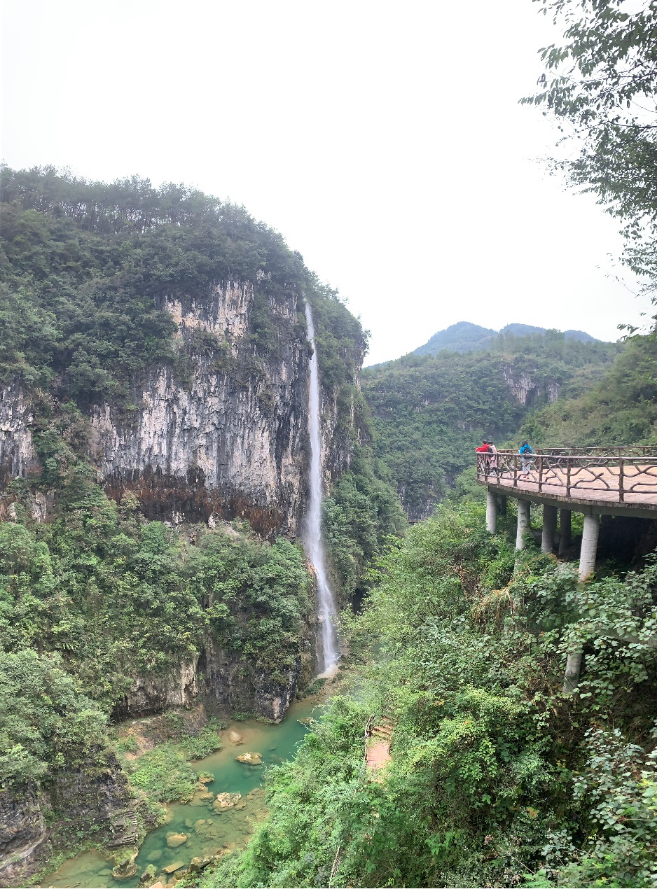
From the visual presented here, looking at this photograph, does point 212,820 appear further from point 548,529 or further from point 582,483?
point 582,483

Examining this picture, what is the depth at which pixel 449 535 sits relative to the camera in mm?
10414

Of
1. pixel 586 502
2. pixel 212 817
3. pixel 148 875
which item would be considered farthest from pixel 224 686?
pixel 586 502

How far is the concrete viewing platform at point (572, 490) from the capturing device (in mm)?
5391

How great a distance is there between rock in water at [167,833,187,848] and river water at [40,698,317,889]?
0.28ft

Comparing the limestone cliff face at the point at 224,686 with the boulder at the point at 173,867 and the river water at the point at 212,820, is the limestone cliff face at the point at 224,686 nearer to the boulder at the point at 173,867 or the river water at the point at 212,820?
the river water at the point at 212,820

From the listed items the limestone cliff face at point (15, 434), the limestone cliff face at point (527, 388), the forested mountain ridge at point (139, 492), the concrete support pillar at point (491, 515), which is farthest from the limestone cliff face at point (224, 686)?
the limestone cliff face at point (527, 388)

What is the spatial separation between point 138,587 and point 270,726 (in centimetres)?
729

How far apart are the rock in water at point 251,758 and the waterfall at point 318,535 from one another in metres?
6.51

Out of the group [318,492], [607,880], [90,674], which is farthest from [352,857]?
[318,492]

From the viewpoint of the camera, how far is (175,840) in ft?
40.4

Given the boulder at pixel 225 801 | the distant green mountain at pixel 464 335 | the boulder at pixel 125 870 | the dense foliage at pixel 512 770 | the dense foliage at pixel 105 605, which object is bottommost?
the boulder at pixel 225 801

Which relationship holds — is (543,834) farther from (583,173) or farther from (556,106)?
(556,106)

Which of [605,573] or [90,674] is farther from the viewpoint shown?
[90,674]

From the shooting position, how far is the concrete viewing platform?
5391 millimetres
